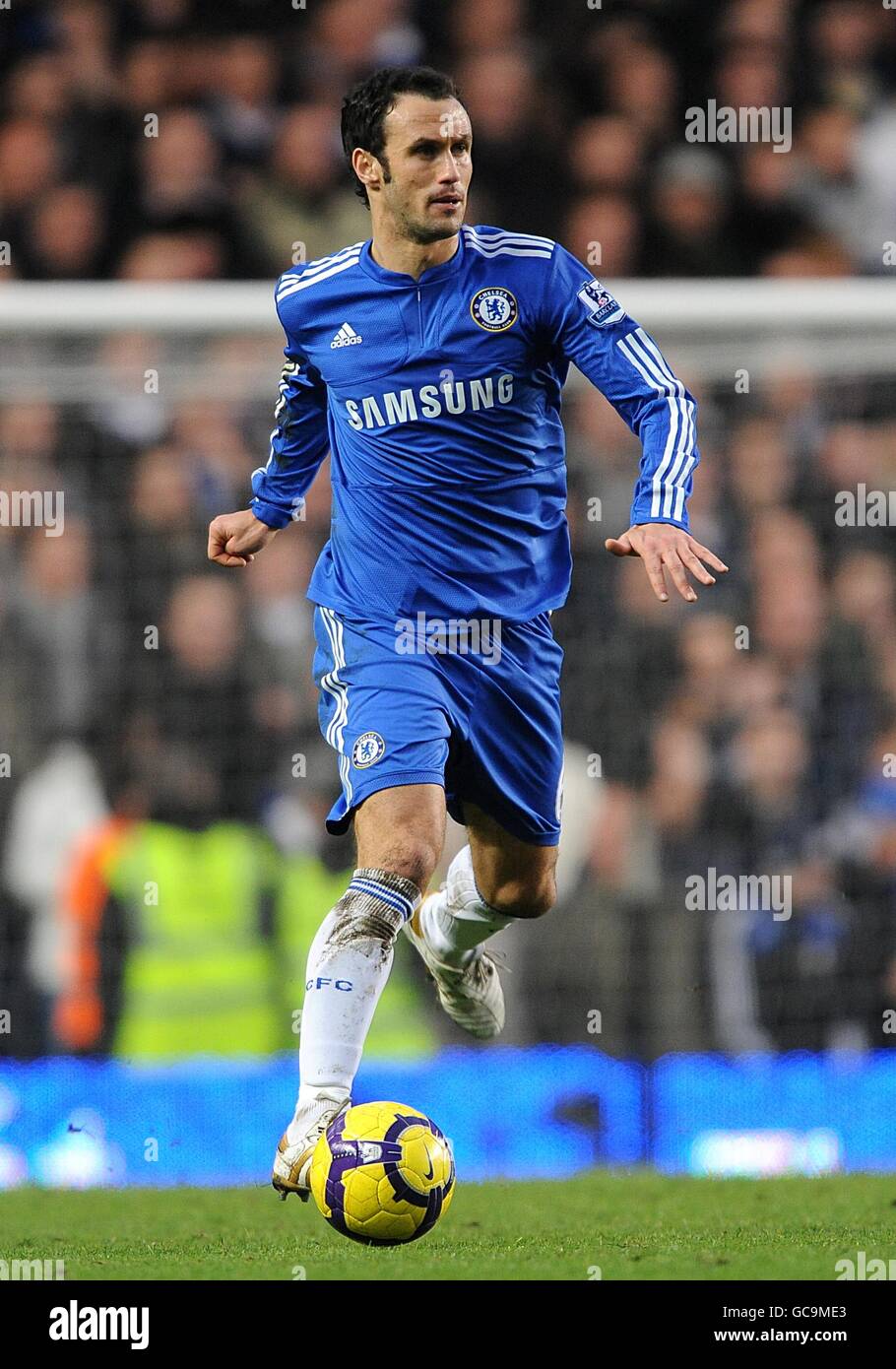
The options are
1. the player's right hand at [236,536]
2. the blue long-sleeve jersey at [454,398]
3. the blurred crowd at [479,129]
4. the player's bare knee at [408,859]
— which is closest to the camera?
the player's bare knee at [408,859]

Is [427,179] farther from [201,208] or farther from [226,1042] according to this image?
[201,208]

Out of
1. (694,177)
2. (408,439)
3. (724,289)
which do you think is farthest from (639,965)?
(694,177)

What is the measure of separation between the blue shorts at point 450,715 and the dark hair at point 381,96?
124cm

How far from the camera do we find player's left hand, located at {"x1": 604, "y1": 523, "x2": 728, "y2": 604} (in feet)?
15.3

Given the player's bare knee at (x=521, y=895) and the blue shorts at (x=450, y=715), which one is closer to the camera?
the blue shorts at (x=450, y=715)

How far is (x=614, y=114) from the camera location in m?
11.0

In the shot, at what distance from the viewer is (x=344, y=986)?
4727mm

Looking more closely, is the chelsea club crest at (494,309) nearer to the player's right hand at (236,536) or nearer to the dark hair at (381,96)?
the dark hair at (381,96)

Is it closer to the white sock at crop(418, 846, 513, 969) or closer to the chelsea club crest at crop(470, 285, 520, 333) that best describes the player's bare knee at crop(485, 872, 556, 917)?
the white sock at crop(418, 846, 513, 969)

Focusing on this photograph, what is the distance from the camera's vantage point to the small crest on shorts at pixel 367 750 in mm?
4957

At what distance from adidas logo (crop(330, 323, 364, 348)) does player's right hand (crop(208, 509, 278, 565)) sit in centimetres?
60

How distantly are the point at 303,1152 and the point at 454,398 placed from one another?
1977 millimetres

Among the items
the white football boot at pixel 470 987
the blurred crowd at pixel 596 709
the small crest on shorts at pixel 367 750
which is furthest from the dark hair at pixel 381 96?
the blurred crowd at pixel 596 709

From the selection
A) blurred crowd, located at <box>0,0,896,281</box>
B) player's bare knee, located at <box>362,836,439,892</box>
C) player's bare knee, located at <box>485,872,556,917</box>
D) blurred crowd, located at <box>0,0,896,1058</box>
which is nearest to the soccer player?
player's bare knee, located at <box>362,836,439,892</box>
